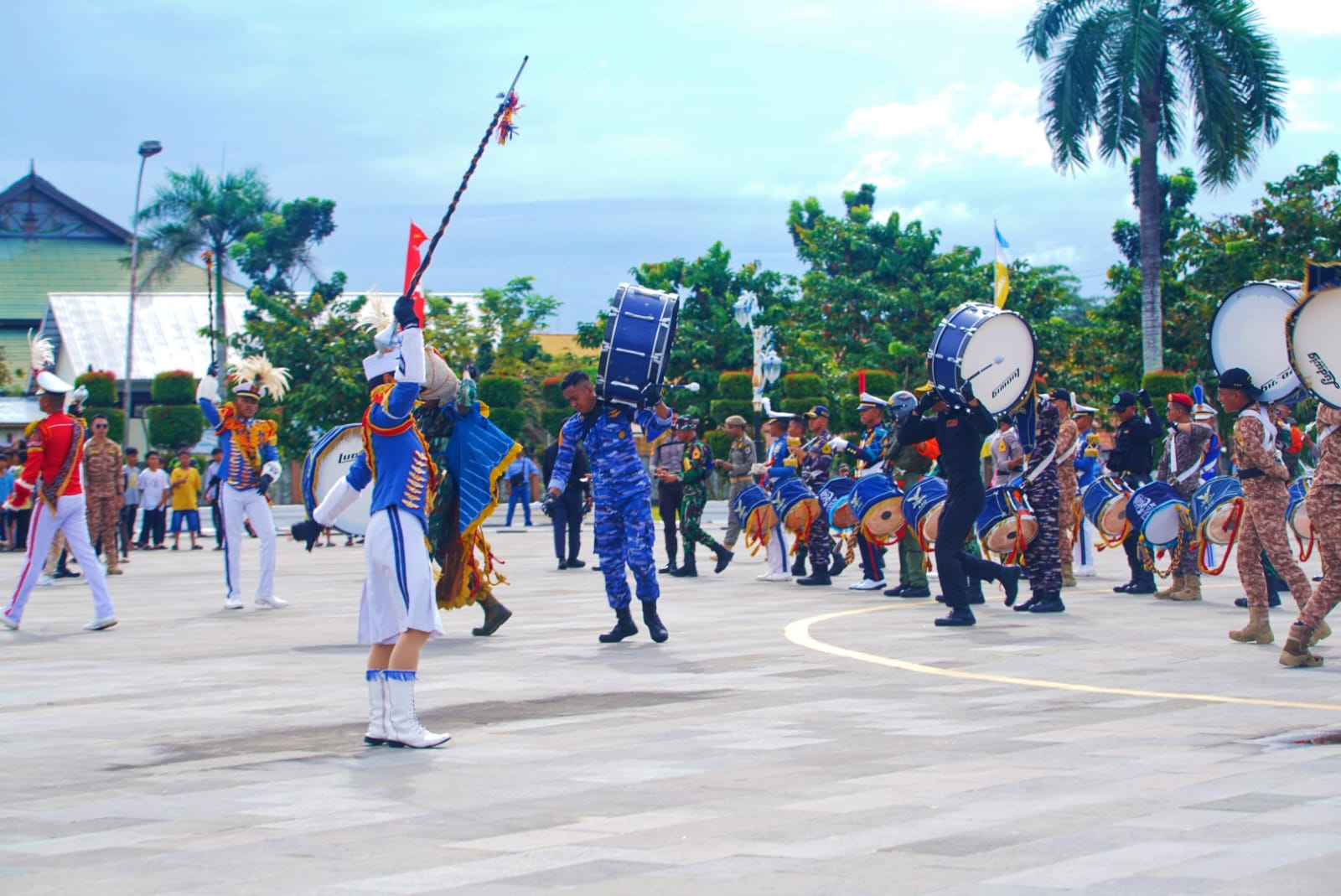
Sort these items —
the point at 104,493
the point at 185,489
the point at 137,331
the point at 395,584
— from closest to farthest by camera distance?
1. the point at 395,584
2. the point at 104,493
3. the point at 185,489
4. the point at 137,331

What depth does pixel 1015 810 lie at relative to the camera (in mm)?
5852

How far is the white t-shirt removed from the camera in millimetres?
27281

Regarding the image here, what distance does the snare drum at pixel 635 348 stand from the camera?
38.2 ft

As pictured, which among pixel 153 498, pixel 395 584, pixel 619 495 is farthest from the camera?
pixel 153 498

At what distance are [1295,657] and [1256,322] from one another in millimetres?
3370

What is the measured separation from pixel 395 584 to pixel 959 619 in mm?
6035

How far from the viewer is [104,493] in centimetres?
2102

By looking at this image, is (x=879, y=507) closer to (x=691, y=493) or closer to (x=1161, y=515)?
(x=1161, y=515)

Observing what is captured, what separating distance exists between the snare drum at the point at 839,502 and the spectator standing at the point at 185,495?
1502cm

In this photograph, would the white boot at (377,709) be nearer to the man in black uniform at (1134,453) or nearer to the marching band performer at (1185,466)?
the marching band performer at (1185,466)

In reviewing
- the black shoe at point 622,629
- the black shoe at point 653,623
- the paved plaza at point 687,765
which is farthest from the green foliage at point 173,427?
the black shoe at point 653,623

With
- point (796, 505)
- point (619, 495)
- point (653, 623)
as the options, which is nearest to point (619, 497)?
point (619, 495)

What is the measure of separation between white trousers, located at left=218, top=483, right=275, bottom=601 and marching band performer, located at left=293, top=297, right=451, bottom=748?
7.19 metres

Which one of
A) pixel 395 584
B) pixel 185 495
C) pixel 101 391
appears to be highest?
pixel 101 391
